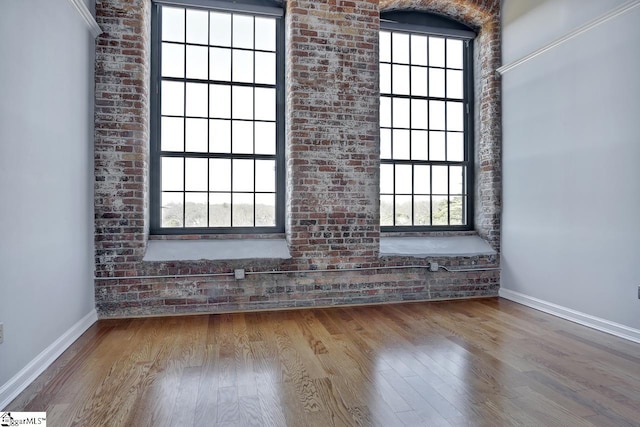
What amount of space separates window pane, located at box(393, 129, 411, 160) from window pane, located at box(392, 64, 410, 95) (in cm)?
47

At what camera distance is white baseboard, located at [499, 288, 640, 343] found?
2840 millimetres

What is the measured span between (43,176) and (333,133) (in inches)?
97.3

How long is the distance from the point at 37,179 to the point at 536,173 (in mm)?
4243

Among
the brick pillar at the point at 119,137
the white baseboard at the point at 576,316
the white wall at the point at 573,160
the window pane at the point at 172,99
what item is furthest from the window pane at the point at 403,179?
the brick pillar at the point at 119,137

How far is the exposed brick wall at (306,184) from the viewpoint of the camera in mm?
3359

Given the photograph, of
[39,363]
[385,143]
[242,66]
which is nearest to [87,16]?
[242,66]

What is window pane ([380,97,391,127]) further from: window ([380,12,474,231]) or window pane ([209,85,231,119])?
window pane ([209,85,231,119])

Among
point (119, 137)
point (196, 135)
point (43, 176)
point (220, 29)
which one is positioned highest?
point (220, 29)

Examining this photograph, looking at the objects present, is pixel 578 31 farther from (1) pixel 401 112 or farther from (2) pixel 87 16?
(2) pixel 87 16

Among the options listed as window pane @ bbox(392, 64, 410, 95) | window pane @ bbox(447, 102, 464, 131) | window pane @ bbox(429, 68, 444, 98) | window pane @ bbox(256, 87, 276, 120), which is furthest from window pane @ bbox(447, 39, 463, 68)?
window pane @ bbox(256, 87, 276, 120)

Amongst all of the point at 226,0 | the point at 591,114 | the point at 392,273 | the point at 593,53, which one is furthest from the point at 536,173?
the point at 226,0

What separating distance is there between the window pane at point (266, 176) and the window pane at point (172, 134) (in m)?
0.81

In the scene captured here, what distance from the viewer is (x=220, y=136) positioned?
3.85 meters

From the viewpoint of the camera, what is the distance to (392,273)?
3.96m
